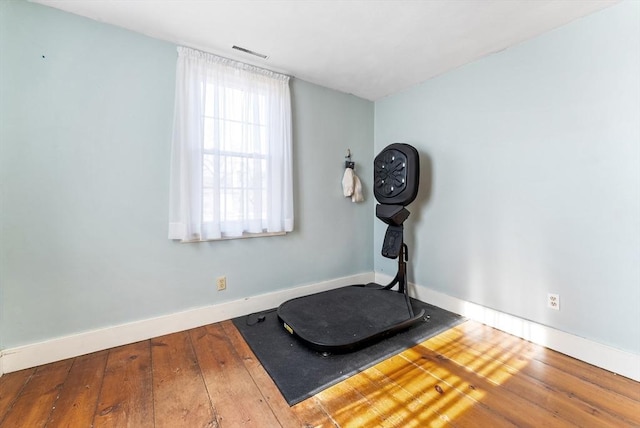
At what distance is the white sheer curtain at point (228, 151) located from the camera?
6.64 ft

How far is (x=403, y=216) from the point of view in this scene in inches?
96.3

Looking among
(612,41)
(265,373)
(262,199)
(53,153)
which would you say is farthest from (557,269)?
(53,153)

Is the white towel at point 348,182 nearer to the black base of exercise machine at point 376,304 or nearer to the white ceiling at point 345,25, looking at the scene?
the black base of exercise machine at point 376,304

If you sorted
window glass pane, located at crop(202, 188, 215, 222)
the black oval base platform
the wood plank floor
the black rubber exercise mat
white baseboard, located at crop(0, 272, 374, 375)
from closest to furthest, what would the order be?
the wood plank floor < the black rubber exercise mat < white baseboard, located at crop(0, 272, 374, 375) < the black oval base platform < window glass pane, located at crop(202, 188, 215, 222)

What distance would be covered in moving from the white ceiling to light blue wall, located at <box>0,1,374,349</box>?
239mm

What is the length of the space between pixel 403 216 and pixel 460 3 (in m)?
1.55

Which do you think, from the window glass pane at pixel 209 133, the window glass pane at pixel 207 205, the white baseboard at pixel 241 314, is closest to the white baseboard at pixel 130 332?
the white baseboard at pixel 241 314

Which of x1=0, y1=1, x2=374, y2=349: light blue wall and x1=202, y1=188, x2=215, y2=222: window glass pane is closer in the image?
x1=0, y1=1, x2=374, y2=349: light blue wall

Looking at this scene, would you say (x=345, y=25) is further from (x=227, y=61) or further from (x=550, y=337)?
(x=550, y=337)

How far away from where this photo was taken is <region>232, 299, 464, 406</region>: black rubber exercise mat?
1.50 m

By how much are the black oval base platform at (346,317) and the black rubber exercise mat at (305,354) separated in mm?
56

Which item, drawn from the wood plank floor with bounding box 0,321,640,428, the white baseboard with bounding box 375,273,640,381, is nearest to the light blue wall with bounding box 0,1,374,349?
the wood plank floor with bounding box 0,321,640,428

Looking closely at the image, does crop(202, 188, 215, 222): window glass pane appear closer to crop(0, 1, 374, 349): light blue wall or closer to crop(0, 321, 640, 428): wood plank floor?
crop(0, 1, 374, 349): light blue wall

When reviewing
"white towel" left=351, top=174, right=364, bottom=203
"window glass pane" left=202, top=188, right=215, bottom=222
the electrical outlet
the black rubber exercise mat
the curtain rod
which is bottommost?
the black rubber exercise mat
